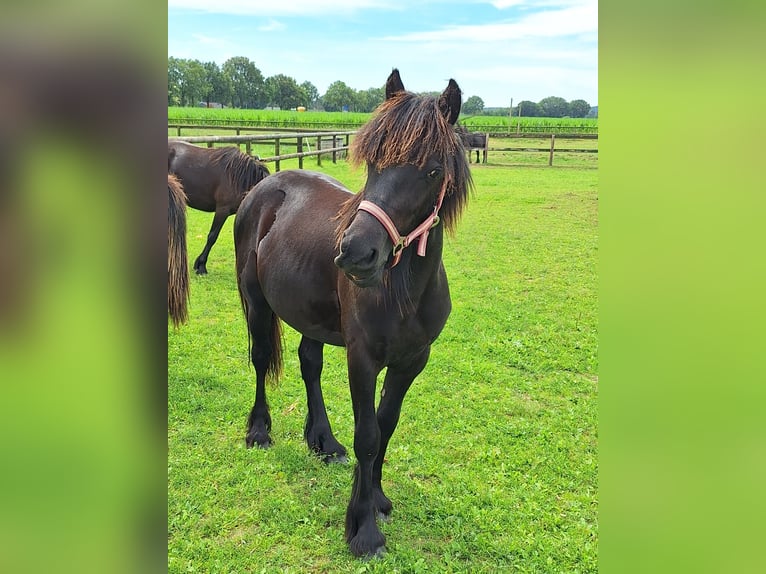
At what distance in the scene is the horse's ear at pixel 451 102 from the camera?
2.19 meters

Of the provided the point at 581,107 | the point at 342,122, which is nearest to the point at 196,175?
the point at 581,107

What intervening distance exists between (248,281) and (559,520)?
94.6 inches

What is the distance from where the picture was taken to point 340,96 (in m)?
56.7

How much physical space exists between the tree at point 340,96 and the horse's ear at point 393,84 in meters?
54.2

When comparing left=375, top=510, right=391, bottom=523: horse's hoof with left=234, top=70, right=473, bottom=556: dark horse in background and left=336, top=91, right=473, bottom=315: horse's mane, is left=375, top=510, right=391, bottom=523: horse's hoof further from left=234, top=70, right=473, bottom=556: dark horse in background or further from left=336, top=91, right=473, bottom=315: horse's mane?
left=336, top=91, right=473, bottom=315: horse's mane

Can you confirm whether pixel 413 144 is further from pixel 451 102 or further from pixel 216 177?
pixel 216 177

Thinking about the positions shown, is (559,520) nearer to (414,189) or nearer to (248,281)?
(414,189)

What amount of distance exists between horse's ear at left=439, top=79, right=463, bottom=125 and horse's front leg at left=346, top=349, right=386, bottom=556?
1167 mm
